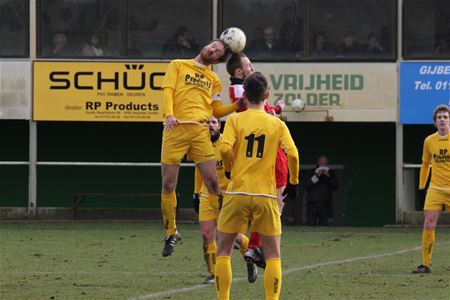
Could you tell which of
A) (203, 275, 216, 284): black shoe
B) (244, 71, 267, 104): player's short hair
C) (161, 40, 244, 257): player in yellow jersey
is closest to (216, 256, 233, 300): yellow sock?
(244, 71, 267, 104): player's short hair

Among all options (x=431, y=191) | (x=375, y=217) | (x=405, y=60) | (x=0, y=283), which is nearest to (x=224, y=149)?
(x=0, y=283)

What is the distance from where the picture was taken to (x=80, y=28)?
26.3 meters

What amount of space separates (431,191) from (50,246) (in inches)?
241

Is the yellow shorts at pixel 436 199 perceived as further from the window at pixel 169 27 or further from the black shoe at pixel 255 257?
the window at pixel 169 27

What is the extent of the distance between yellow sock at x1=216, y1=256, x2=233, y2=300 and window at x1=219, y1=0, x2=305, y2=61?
15.7 metres

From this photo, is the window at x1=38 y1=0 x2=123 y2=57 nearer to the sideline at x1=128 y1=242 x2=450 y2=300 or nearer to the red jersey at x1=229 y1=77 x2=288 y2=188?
the sideline at x1=128 y1=242 x2=450 y2=300

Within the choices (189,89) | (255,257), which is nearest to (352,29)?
(189,89)

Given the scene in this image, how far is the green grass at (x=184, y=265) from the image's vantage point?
1260 centimetres

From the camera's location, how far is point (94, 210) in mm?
26859

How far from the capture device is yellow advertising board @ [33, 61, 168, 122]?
25984mm

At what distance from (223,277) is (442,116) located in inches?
235

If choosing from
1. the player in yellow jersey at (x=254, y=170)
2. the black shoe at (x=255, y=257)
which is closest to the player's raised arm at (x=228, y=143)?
the player in yellow jersey at (x=254, y=170)

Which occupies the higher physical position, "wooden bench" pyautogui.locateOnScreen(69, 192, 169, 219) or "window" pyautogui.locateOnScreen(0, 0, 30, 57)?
"window" pyautogui.locateOnScreen(0, 0, 30, 57)

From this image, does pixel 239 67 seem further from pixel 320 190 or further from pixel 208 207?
pixel 320 190
